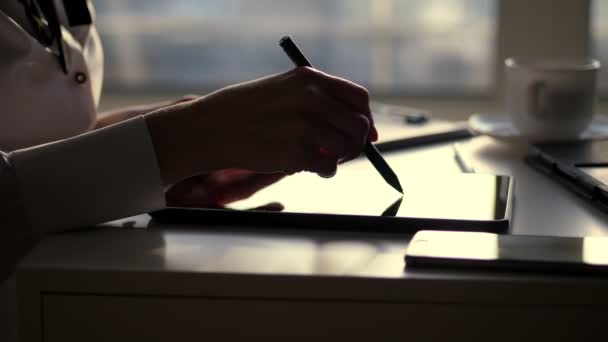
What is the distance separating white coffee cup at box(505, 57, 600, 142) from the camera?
108 cm

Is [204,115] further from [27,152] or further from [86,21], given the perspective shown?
[86,21]

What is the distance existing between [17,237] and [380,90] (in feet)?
5.90

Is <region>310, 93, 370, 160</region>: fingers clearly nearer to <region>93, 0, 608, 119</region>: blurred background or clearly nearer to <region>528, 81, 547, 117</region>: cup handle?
<region>528, 81, 547, 117</region>: cup handle

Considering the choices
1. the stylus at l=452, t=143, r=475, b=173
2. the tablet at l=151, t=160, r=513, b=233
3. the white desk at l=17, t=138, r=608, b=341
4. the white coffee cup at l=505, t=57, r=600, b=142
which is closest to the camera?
the white desk at l=17, t=138, r=608, b=341

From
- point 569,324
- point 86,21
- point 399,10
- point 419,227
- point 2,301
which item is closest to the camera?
point 569,324

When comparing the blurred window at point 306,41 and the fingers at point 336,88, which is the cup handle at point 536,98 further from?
the blurred window at point 306,41

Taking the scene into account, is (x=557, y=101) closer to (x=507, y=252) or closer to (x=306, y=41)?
(x=507, y=252)

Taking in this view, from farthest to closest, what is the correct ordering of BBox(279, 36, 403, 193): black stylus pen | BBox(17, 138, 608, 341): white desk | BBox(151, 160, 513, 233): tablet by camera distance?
BBox(279, 36, 403, 193): black stylus pen
BBox(151, 160, 513, 233): tablet
BBox(17, 138, 608, 341): white desk

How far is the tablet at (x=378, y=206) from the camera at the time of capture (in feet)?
2.28

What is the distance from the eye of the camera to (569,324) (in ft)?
1.88

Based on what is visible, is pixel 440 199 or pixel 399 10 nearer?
pixel 440 199

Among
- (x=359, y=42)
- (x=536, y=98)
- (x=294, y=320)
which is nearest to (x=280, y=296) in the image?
(x=294, y=320)

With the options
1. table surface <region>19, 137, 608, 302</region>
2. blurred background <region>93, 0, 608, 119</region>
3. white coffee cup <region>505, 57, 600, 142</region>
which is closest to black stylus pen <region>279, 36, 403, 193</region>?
table surface <region>19, 137, 608, 302</region>

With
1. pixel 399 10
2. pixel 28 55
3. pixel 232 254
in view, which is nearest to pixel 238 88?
pixel 232 254
